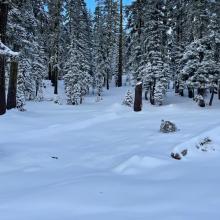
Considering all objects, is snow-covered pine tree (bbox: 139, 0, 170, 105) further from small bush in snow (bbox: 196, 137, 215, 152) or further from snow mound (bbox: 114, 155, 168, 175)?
snow mound (bbox: 114, 155, 168, 175)

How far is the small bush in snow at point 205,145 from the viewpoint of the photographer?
11852 millimetres

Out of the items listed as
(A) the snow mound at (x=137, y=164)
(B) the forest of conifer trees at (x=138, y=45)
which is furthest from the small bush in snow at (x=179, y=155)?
(B) the forest of conifer trees at (x=138, y=45)

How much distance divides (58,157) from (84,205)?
4882 mm

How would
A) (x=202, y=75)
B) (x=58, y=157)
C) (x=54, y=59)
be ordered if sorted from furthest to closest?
(x=54, y=59) → (x=202, y=75) → (x=58, y=157)

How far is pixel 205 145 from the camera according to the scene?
1202 cm

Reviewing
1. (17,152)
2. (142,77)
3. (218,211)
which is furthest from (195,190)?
(142,77)

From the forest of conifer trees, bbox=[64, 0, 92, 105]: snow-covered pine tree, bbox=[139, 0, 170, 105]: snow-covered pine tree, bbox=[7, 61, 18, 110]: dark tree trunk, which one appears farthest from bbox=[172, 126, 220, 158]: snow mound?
bbox=[64, 0, 92, 105]: snow-covered pine tree

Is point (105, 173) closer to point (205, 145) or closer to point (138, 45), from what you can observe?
→ point (205, 145)

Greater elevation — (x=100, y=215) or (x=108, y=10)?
(x=108, y=10)

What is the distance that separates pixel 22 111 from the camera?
21266mm

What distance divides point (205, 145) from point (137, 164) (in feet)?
9.91

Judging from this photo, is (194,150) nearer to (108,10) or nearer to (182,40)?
(182,40)

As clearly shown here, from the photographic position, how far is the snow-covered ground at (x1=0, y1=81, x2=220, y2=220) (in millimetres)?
6430

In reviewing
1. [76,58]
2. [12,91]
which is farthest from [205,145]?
[76,58]
